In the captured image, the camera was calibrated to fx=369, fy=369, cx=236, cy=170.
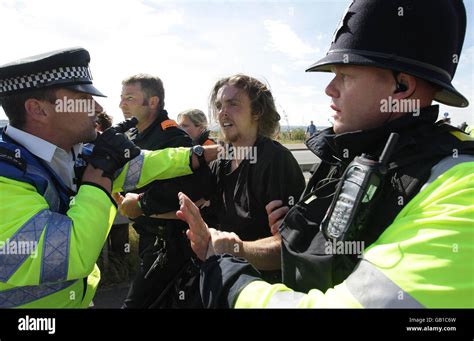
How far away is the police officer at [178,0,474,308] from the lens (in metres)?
0.90

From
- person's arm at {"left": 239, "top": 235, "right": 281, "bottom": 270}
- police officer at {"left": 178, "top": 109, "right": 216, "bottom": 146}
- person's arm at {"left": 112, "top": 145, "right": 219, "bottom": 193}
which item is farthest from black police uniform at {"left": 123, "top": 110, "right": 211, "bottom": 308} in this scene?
police officer at {"left": 178, "top": 109, "right": 216, "bottom": 146}

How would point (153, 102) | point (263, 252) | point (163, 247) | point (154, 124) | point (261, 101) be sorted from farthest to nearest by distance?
point (153, 102), point (154, 124), point (163, 247), point (261, 101), point (263, 252)

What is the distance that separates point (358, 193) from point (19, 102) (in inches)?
67.4

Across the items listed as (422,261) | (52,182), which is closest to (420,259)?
(422,261)

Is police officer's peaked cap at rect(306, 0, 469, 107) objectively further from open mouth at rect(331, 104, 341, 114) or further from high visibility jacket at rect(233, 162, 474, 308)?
high visibility jacket at rect(233, 162, 474, 308)

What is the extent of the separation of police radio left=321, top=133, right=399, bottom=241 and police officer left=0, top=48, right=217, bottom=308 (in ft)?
3.43

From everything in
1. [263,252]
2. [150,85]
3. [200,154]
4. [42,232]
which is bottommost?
[263,252]

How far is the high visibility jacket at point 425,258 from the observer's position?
86 centimetres

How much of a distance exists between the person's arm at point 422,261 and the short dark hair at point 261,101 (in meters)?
Answer: 1.69

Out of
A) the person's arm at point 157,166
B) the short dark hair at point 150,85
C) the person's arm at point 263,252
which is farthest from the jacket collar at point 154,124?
the person's arm at point 263,252

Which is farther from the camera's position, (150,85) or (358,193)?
(150,85)

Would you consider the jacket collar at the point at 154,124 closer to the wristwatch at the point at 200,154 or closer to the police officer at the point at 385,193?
the wristwatch at the point at 200,154

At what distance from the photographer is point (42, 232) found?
1.49 metres

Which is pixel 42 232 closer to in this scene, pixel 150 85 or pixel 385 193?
pixel 385 193
